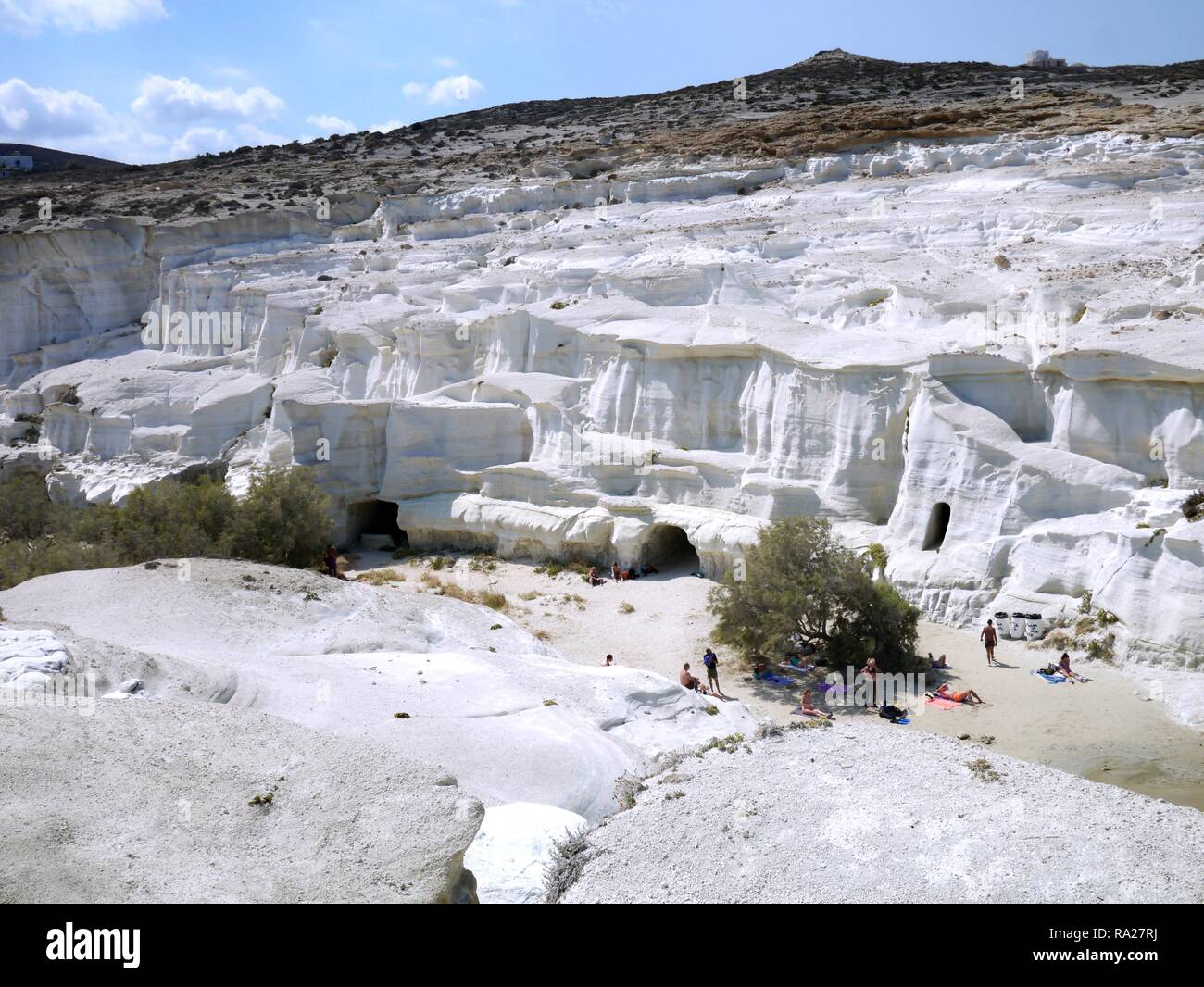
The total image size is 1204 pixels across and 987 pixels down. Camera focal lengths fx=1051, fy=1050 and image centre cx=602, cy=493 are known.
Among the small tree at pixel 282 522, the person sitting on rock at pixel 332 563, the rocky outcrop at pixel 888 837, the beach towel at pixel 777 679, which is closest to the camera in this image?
the rocky outcrop at pixel 888 837

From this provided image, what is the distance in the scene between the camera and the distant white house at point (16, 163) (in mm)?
65056

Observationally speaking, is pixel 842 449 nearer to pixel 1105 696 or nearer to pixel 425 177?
pixel 1105 696

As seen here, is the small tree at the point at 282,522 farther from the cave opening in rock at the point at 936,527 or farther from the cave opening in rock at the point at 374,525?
the cave opening in rock at the point at 936,527

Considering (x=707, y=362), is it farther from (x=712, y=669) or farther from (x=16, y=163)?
(x=16, y=163)

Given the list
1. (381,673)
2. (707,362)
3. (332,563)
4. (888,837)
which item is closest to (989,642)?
(888,837)

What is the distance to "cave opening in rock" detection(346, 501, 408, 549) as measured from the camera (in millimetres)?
28984

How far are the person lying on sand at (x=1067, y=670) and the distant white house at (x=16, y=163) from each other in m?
67.8

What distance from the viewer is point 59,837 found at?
7.00 metres

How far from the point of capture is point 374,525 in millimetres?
30594

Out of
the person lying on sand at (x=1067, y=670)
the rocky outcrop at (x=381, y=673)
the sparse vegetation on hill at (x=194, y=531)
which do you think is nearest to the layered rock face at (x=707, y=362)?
the person lying on sand at (x=1067, y=670)

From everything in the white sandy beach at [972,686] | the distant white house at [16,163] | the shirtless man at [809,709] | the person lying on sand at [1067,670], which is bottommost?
the shirtless man at [809,709]

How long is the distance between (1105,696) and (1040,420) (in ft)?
21.1

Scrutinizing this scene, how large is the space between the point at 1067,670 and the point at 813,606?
4.16 m

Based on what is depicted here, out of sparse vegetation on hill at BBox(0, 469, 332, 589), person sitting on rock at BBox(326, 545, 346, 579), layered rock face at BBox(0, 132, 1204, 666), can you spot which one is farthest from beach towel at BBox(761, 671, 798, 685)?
person sitting on rock at BBox(326, 545, 346, 579)
